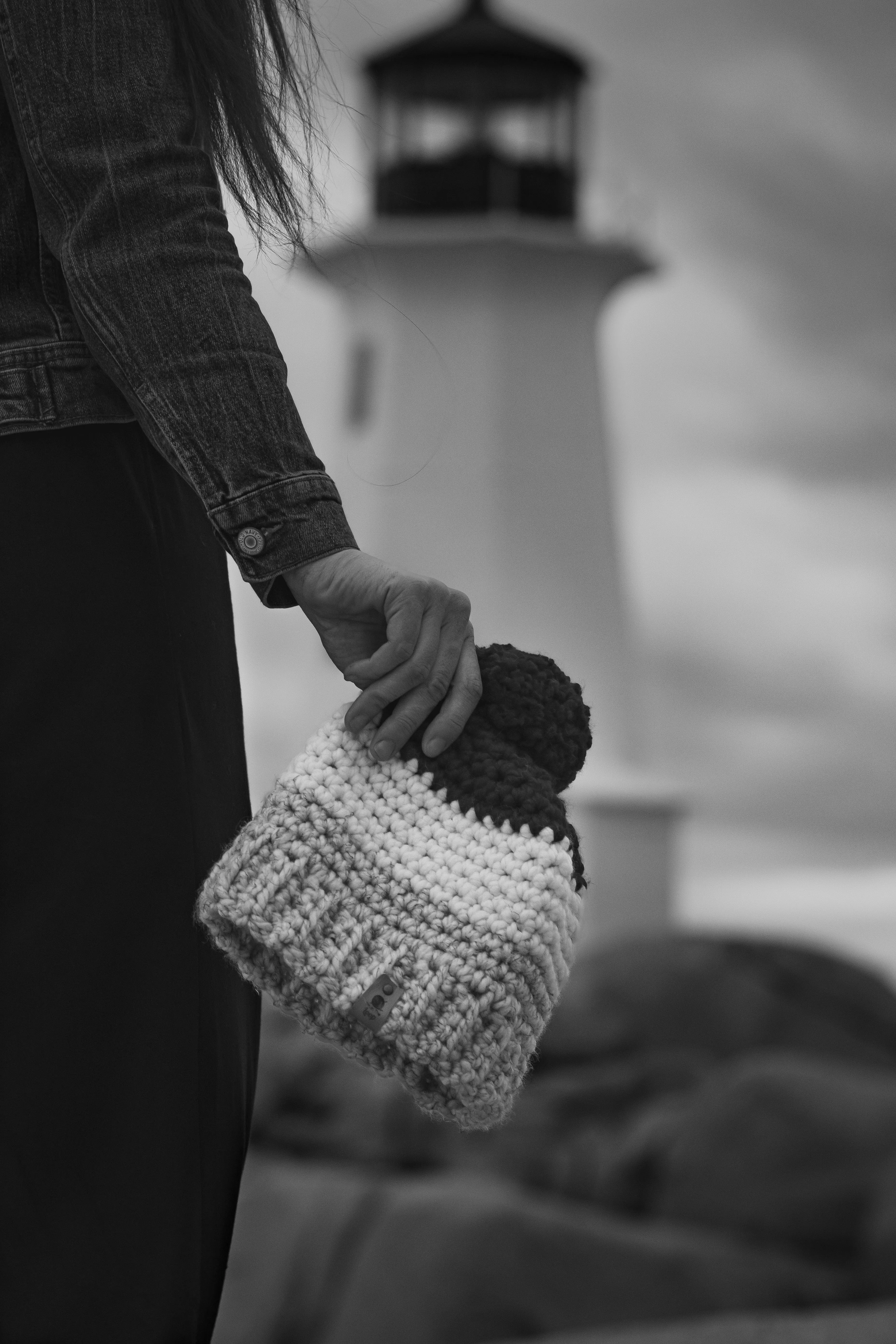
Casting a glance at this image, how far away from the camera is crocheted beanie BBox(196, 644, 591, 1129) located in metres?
1.09

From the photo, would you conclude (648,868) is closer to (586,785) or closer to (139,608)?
(586,785)

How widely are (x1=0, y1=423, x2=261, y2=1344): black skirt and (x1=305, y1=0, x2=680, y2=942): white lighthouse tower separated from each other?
31.9 ft

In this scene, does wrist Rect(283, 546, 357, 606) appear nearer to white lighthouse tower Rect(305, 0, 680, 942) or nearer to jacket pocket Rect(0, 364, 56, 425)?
jacket pocket Rect(0, 364, 56, 425)

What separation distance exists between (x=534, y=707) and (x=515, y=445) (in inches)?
404

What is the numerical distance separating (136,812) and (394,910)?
6.3 inches

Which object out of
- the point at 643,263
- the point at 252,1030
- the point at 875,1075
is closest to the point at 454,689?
the point at 252,1030

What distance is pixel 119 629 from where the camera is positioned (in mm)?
1146

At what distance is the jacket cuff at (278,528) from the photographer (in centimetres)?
110

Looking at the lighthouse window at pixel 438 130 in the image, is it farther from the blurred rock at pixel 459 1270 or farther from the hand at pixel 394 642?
the hand at pixel 394 642

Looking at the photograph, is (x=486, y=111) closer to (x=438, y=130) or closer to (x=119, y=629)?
(x=438, y=130)

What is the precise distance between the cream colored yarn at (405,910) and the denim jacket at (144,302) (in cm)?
13

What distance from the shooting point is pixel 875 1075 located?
6363mm

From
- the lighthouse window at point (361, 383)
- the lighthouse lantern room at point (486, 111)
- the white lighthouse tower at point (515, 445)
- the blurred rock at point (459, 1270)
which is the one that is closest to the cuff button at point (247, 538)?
the blurred rock at point (459, 1270)

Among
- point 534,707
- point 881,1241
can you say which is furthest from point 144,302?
point 881,1241
